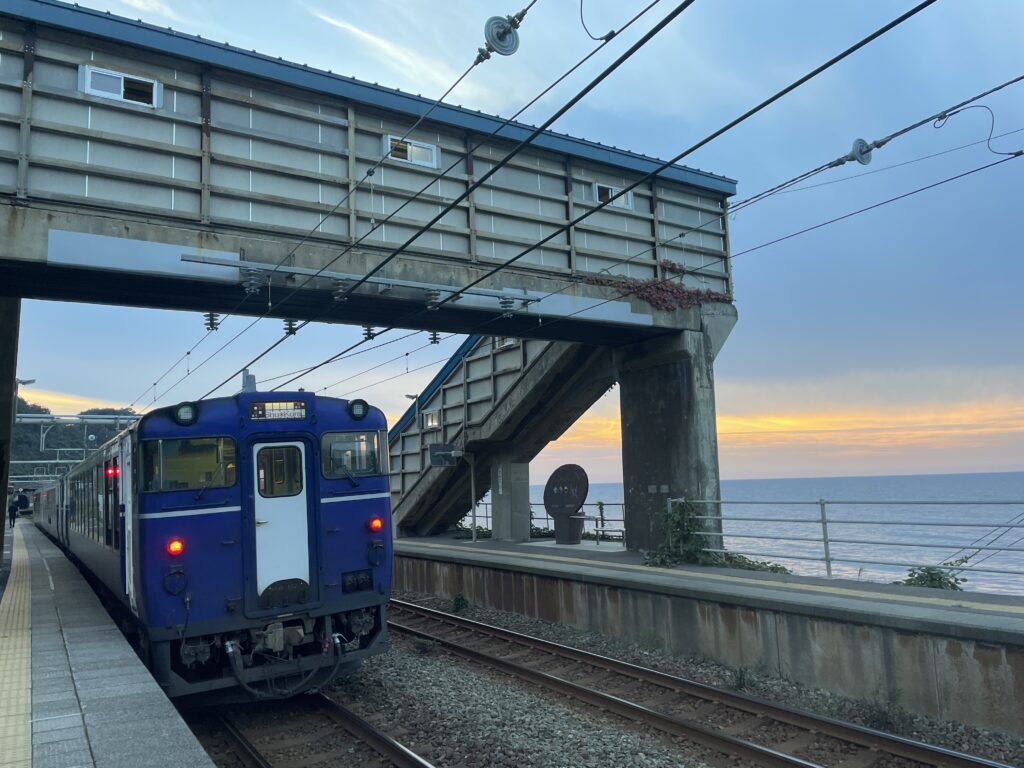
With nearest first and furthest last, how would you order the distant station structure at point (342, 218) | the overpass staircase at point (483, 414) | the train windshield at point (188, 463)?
the train windshield at point (188, 463)
the distant station structure at point (342, 218)
the overpass staircase at point (483, 414)

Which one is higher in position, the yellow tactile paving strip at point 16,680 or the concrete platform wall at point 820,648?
the yellow tactile paving strip at point 16,680

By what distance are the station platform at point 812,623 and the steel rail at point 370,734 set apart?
479cm

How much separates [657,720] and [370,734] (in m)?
2.79

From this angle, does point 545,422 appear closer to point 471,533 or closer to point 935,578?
point 471,533

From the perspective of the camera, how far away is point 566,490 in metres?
17.7

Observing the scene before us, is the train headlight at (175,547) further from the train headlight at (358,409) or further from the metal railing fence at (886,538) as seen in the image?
the metal railing fence at (886,538)

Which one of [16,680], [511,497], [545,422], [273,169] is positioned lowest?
[16,680]

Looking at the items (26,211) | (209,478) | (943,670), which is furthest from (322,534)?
(943,670)

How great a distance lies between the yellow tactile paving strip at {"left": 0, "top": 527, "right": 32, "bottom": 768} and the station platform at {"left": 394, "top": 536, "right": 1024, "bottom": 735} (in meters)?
7.59

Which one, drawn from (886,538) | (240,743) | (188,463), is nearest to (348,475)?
Answer: (188,463)

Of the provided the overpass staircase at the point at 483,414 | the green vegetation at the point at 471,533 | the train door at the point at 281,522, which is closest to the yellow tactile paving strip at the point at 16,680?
the train door at the point at 281,522

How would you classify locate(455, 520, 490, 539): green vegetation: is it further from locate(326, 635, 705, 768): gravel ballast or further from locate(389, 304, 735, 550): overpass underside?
locate(326, 635, 705, 768): gravel ballast

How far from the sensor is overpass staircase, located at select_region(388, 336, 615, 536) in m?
17.2

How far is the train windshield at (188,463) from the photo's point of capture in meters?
7.22
